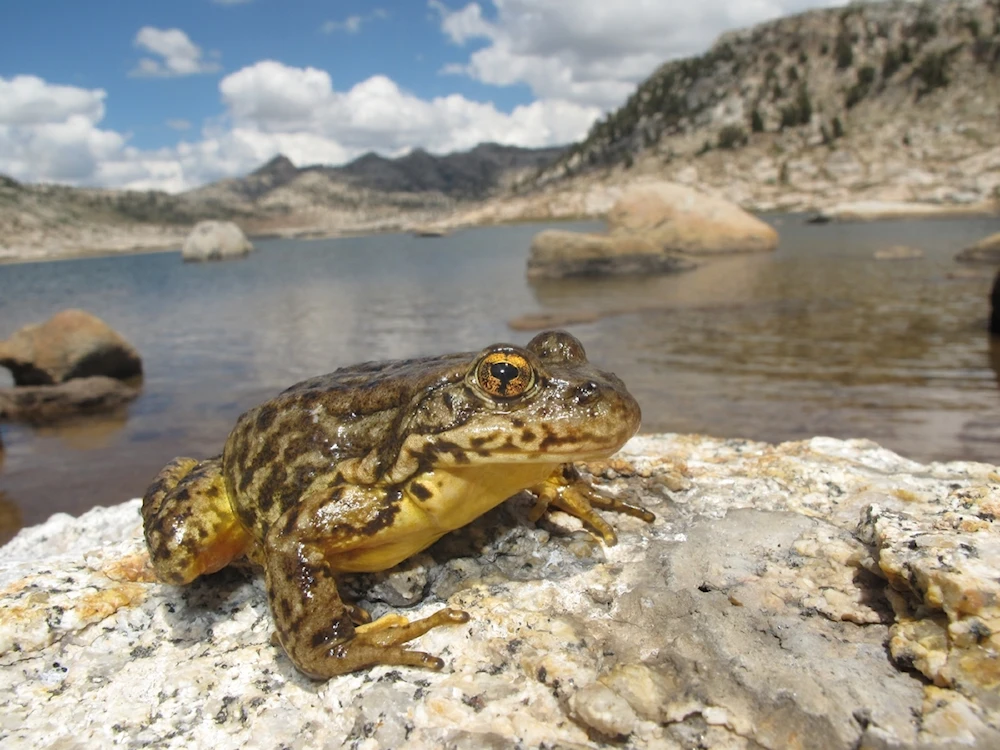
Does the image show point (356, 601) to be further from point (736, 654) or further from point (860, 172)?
point (860, 172)

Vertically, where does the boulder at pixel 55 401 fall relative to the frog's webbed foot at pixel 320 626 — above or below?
below

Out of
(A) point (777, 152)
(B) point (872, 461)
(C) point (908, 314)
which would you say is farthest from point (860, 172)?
(B) point (872, 461)

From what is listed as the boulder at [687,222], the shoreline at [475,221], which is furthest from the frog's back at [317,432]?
the shoreline at [475,221]

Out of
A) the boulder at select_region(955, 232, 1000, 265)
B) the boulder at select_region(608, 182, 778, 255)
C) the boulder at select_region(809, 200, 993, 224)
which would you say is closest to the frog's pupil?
the boulder at select_region(955, 232, 1000, 265)

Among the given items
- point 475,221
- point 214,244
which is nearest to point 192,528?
point 214,244

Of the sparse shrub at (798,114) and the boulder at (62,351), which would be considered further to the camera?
the sparse shrub at (798,114)

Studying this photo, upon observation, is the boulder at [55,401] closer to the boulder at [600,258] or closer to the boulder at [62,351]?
the boulder at [62,351]
